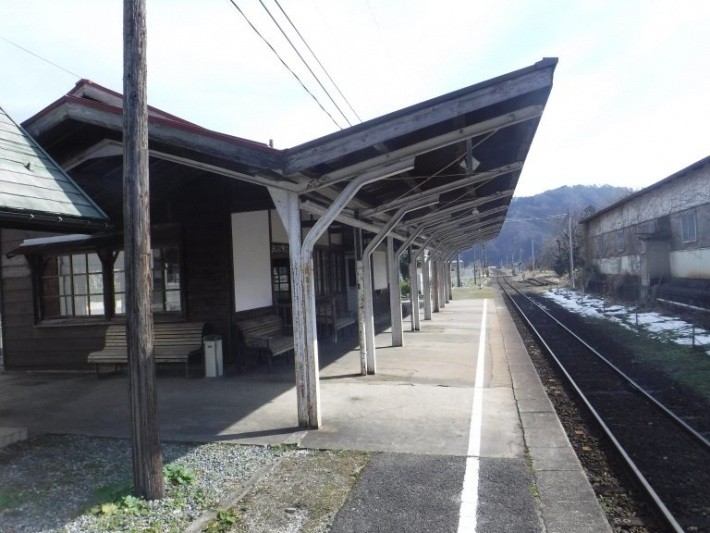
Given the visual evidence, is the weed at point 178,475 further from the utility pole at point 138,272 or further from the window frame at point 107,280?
the window frame at point 107,280

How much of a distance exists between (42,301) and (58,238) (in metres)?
1.39

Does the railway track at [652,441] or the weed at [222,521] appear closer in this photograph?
the weed at [222,521]

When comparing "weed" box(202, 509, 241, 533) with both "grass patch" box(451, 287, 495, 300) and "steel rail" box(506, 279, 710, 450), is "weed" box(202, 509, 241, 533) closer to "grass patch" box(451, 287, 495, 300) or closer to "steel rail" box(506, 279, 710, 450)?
"steel rail" box(506, 279, 710, 450)

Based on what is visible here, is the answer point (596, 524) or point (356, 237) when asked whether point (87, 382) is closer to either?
point (356, 237)

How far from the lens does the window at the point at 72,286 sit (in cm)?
949

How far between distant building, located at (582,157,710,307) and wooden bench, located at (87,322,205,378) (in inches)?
544

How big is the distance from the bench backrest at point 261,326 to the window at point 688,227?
14.5 metres

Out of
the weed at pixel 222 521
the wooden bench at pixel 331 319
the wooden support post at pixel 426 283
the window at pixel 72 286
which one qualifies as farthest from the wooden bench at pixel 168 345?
the wooden support post at pixel 426 283

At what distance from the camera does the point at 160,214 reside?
8.90 m

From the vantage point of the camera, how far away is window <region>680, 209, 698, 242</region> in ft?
55.3

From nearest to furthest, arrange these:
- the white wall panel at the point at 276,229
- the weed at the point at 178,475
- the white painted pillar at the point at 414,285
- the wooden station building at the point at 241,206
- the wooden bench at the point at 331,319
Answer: the weed at the point at 178,475, the wooden station building at the point at 241,206, the white wall panel at the point at 276,229, the wooden bench at the point at 331,319, the white painted pillar at the point at 414,285

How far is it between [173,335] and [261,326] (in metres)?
1.47

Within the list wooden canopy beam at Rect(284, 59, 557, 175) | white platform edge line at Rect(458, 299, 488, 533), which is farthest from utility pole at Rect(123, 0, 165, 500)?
white platform edge line at Rect(458, 299, 488, 533)

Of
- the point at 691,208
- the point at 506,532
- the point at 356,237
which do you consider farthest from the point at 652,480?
the point at 691,208
